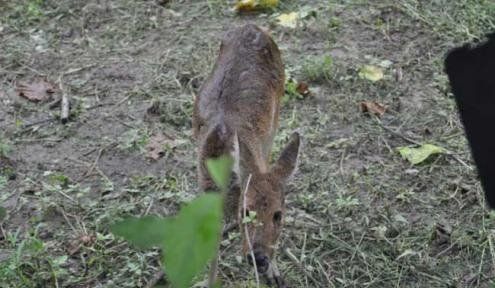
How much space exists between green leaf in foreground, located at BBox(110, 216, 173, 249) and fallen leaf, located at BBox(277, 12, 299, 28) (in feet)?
17.6

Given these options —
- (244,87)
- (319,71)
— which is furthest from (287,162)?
(319,71)

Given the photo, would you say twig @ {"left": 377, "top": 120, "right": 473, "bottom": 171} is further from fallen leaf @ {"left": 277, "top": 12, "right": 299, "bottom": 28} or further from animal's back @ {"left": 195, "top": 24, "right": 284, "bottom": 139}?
fallen leaf @ {"left": 277, "top": 12, "right": 299, "bottom": 28}

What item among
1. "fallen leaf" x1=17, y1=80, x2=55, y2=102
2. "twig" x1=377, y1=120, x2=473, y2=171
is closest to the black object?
"twig" x1=377, y1=120, x2=473, y2=171

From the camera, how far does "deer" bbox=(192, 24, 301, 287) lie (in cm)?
363

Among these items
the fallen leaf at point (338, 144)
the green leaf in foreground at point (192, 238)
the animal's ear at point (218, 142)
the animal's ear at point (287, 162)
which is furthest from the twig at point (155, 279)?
the green leaf in foreground at point (192, 238)

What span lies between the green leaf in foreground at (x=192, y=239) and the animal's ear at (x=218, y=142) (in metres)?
2.80

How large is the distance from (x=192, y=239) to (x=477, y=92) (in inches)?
59.3

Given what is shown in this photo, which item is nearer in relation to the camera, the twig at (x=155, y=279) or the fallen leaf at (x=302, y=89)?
the twig at (x=155, y=279)

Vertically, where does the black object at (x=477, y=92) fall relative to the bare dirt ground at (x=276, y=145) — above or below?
above

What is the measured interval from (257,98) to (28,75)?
2308 millimetres

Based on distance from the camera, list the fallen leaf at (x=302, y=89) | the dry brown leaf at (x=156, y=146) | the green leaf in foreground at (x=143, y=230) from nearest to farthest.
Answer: the green leaf in foreground at (x=143, y=230)
the dry brown leaf at (x=156, y=146)
the fallen leaf at (x=302, y=89)

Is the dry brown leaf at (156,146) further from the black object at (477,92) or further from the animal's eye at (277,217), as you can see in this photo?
the black object at (477,92)

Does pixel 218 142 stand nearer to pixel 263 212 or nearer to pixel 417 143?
pixel 263 212

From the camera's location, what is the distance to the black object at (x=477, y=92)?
238 centimetres
